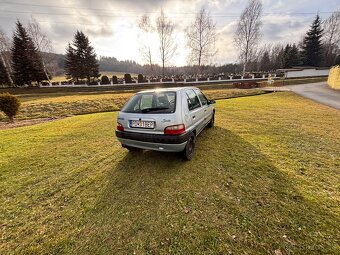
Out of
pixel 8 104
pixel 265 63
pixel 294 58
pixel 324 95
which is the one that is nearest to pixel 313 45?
pixel 294 58

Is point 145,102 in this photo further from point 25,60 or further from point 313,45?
point 313,45

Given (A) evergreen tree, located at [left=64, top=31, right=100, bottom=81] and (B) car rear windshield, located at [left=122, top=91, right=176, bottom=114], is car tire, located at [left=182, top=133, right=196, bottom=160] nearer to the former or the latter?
(B) car rear windshield, located at [left=122, top=91, right=176, bottom=114]

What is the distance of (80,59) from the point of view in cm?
3441

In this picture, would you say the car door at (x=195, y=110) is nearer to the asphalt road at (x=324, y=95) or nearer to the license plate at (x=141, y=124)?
the license plate at (x=141, y=124)

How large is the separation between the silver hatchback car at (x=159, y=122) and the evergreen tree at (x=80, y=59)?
37.3m

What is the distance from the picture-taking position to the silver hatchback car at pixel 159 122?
318 cm

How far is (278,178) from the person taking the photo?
10.1ft

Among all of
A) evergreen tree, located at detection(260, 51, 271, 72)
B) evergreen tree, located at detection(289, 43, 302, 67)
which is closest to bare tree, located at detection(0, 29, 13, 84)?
evergreen tree, located at detection(289, 43, 302, 67)

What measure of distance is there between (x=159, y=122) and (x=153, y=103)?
59cm

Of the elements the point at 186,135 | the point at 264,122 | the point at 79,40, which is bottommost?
the point at 264,122

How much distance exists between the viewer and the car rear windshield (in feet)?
11.0

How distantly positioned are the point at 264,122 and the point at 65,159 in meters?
7.26

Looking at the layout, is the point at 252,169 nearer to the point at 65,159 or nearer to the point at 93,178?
the point at 93,178

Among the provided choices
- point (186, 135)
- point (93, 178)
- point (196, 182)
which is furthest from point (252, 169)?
point (93, 178)
